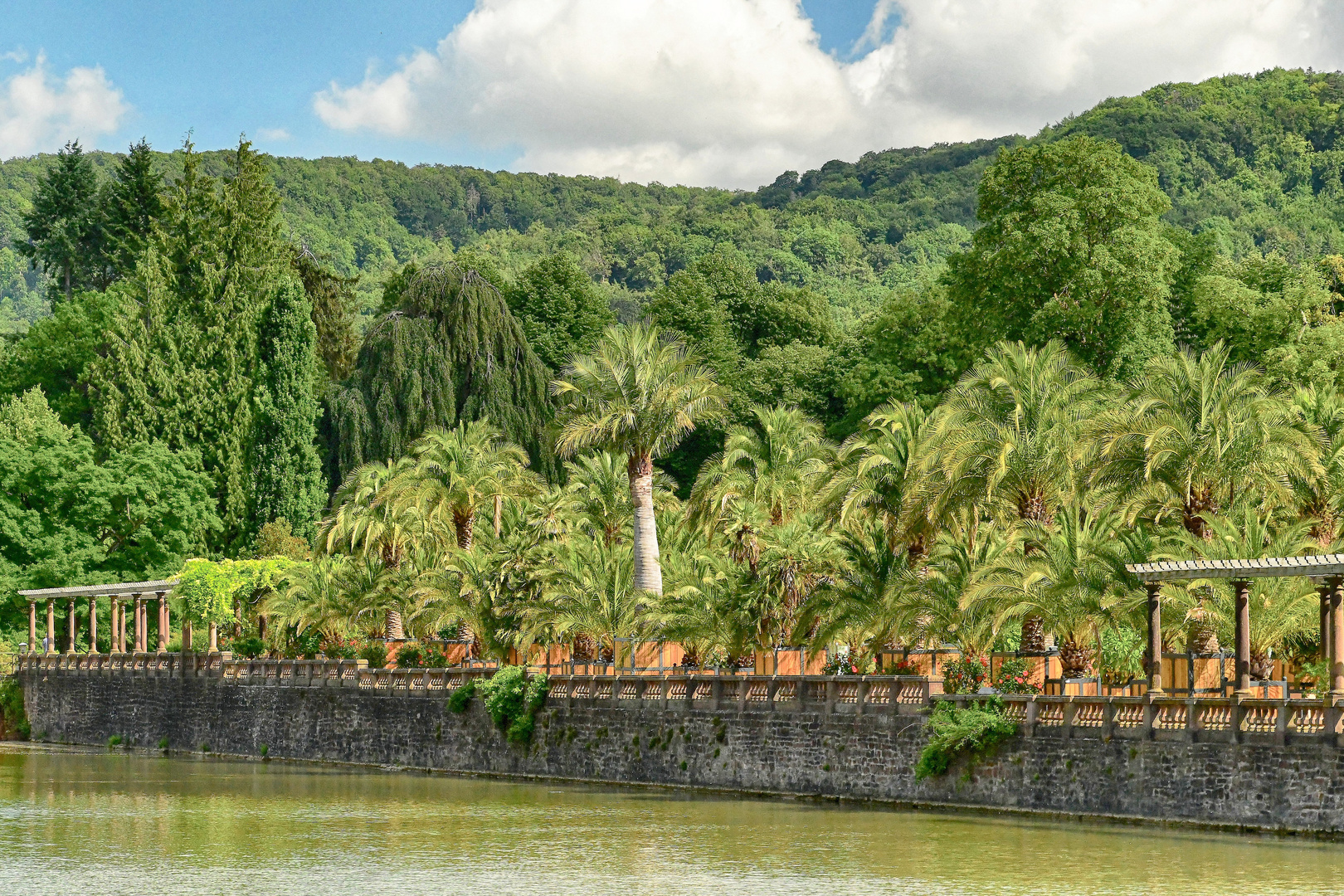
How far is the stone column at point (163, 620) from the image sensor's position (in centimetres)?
7350

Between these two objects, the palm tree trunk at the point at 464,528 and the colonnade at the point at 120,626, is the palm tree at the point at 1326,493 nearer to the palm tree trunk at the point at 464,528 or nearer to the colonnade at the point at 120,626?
the palm tree trunk at the point at 464,528

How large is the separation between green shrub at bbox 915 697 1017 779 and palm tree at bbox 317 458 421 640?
2736cm

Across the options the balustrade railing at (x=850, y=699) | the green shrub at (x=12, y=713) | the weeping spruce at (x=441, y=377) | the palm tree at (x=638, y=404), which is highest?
the weeping spruce at (x=441, y=377)

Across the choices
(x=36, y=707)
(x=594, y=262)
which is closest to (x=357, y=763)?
(x=36, y=707)

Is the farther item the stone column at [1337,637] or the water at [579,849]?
the stone column at [1337,637]

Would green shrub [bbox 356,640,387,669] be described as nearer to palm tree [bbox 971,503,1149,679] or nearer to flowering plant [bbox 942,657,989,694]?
flowering plant [bbox 942,657,989,694]

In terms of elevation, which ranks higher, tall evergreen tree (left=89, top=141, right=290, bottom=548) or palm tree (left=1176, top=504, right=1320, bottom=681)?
tall evergreen tree (left=89, top=141, right=290, bottom=548)

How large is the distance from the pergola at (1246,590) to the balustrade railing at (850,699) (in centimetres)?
60

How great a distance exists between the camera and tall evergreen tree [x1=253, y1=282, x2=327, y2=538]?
287 feet

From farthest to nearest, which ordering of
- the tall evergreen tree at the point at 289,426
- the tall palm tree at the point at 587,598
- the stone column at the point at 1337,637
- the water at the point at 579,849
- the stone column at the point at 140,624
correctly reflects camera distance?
the tall evergreen tree at the point at 289,426
the stone column at the point at 140,624
the tall palm tree at the point at 587,598
the stone column at the point at 1337,637
the water at the point at 579,849

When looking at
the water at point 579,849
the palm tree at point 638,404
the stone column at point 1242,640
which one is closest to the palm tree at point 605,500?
the palm tree at point 638,404

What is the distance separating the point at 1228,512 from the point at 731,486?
18.1m

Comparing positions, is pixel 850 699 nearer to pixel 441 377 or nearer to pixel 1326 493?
pixel 1326 493

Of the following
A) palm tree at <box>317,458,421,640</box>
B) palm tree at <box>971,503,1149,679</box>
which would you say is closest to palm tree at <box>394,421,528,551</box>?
palm tree at <box>317,458,421,640</box>
